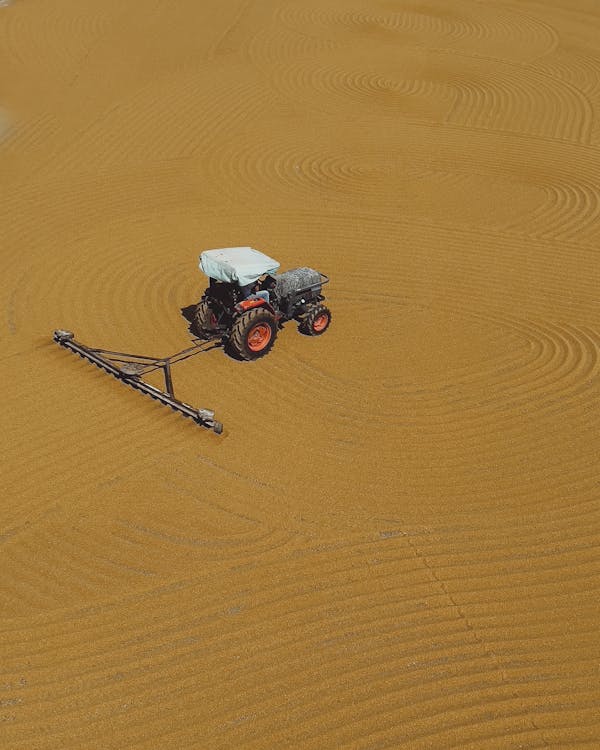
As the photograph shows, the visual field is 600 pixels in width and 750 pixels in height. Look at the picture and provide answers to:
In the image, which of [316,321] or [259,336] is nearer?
[259,336]

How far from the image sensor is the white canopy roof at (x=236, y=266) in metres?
8.27

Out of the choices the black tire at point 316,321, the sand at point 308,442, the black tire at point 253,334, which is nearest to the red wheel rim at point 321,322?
the black tire at point 316,321

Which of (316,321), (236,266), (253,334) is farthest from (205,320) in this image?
(316,321)

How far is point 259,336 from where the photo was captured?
28.6ft

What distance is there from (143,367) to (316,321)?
7.60 feet

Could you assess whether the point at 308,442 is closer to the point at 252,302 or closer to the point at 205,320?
the point at 252,302

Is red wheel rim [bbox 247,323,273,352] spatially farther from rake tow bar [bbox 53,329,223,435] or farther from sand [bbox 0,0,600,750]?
rake tow bar [bbox 53,329,223,435]

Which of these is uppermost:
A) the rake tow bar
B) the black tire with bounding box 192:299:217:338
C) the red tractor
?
the red tractor

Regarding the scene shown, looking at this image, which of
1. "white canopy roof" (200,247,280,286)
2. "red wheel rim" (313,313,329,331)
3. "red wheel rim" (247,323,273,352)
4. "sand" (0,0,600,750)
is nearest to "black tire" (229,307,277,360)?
"red wheel rim" (247,323,273,352)

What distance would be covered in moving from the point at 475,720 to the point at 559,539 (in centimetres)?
207

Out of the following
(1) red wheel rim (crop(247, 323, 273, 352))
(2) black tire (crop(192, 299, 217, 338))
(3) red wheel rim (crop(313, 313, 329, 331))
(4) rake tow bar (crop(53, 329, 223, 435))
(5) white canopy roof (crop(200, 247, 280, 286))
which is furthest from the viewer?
(3) red wheel rim (crop(313, 313, 329, 331))

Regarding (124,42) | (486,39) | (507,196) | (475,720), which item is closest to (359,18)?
(486,39)

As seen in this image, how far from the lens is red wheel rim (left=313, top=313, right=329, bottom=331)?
9.10 m

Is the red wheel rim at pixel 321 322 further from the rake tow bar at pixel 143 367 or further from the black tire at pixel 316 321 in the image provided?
the rake tow bar at pixel 143 367
